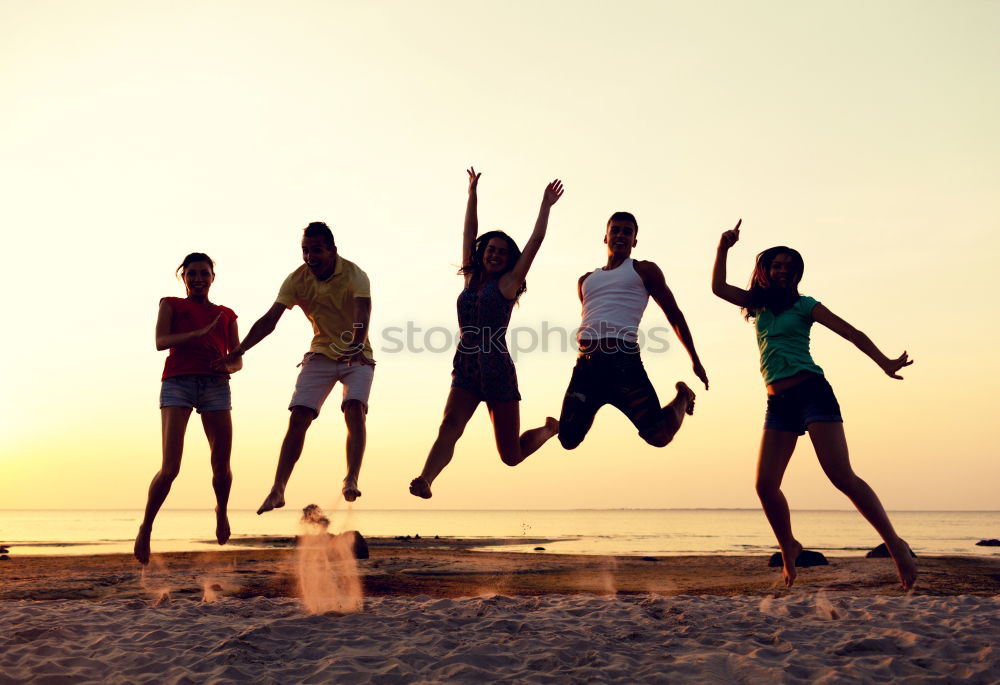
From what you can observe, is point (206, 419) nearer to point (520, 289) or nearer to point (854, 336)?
point (520, 289)

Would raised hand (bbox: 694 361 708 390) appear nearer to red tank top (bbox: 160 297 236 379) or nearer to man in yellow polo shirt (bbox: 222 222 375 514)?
man in yellow polo shirt (bbox: 222 222 375 514)

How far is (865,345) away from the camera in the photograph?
21.2 ft

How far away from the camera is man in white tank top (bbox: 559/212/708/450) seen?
22.3 feet

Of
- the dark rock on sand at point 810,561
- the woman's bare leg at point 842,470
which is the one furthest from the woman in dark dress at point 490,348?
A: the dark rock on sand at point 810,561

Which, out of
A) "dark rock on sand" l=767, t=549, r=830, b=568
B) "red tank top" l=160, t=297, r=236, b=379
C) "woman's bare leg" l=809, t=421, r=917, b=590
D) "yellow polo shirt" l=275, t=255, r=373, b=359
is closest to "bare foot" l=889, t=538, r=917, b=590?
"woman's bare leg" l=809, t=421, r=917, b=590

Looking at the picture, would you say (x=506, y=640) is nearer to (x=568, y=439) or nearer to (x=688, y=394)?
(x=568, y=439)

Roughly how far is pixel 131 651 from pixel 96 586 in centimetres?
767

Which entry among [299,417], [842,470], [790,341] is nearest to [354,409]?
[299,417]

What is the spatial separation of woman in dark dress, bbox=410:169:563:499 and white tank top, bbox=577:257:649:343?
26.0 inches

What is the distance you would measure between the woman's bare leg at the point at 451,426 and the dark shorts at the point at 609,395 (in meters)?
0.84

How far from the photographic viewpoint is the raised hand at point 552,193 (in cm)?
661

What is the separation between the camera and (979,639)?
6.43 metres

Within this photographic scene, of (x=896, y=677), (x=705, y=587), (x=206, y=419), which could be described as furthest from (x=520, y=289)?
(x=705, y=587)

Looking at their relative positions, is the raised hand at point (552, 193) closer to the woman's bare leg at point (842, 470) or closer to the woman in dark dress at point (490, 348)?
the woman in dark dress at point (490, 348)
